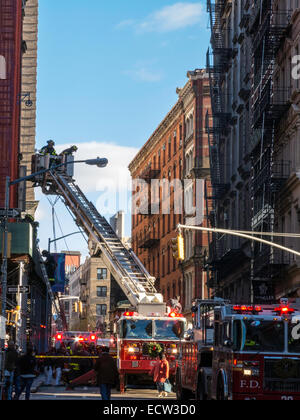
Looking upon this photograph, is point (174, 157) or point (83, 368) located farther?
point (174, 157)

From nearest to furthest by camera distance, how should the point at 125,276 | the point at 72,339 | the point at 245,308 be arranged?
the point at 245,308, the point at 125,276, the point at 72,339

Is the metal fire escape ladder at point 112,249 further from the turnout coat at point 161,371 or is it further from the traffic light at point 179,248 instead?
the traffic light at point 179,248

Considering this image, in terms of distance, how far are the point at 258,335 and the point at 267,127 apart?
2322 cm

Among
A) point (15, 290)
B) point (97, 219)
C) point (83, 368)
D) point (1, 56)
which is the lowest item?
point (83, 368)

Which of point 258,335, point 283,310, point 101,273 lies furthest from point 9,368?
point 101,273

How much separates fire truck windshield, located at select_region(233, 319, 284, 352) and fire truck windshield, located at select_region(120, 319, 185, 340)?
14.4 m

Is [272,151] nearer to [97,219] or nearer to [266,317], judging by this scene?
[97,219]

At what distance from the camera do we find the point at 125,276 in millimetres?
43625

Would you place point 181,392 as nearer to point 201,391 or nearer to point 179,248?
point 201,391

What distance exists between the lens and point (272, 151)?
42.8 m

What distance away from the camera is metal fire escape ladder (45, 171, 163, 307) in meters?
41.7
